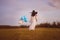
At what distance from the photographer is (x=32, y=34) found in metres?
1.84

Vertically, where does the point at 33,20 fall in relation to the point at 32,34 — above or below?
above

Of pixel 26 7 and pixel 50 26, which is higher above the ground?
pixel 26 7

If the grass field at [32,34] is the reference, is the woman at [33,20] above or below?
above

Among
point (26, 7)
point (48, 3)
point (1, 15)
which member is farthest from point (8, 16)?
point (48, 3)

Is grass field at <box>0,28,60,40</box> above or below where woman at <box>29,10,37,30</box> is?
below

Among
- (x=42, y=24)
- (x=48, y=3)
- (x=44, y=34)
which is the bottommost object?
(x=44, y=34)

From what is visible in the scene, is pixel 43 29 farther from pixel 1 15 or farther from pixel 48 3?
pixel 1 15

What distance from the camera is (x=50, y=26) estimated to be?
6.08ft

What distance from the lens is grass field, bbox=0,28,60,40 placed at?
1827mm

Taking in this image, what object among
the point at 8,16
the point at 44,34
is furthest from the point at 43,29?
the point at 8,16

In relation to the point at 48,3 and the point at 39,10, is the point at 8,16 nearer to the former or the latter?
the point at 39,10

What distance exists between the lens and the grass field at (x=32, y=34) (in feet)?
5.99

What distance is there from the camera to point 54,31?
183 cm

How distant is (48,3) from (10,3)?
49cm
